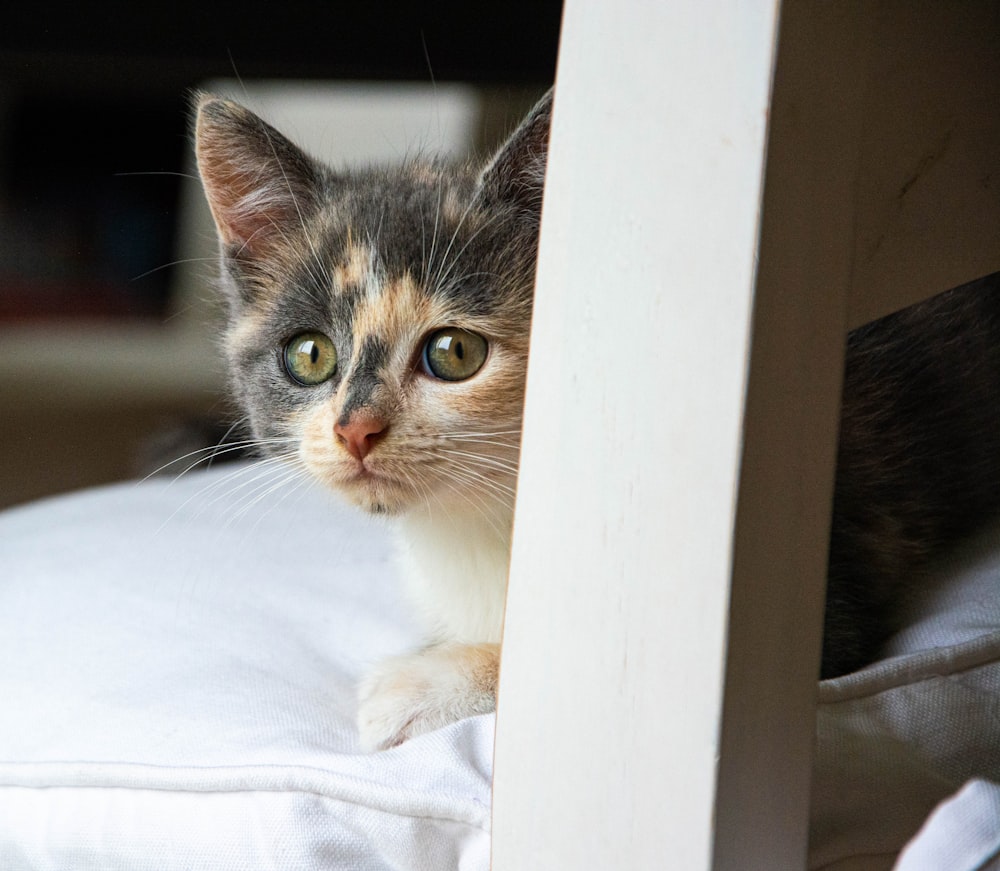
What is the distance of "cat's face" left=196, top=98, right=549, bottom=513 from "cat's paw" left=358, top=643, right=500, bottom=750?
0.12 m

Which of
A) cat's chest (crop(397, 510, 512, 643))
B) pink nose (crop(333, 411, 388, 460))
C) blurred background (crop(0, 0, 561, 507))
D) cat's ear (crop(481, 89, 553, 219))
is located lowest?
cat's chest (crop(397, 510, 512, 643))

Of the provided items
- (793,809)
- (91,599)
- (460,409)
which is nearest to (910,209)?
(793,809)

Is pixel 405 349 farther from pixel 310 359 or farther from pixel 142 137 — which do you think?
pixel 142 137

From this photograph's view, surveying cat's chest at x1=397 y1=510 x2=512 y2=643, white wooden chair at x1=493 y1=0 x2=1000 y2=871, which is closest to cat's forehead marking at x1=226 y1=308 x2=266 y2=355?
cat's chest at x1=397 y1=510 x2=512 y2=643

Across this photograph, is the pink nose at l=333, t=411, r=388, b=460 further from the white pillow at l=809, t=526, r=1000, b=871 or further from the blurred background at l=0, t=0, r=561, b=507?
the blurred background at l=0, t=0, r=561, b=507

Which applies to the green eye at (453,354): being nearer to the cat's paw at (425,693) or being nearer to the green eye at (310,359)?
the green eye at (310,359)

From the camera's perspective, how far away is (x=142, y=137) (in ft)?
5.73

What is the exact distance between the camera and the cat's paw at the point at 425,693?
2.34ft

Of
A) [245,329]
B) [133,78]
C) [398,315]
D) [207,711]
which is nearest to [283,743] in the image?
[207,711]

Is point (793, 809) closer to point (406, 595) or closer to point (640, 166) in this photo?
point (640, 166)

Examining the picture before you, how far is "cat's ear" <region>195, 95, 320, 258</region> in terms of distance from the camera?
0.88m

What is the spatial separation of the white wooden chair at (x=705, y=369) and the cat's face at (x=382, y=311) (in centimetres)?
35

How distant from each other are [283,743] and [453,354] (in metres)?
0.31

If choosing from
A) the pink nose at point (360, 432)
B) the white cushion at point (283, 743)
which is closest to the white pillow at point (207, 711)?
the white cushion at point (283, 743)
